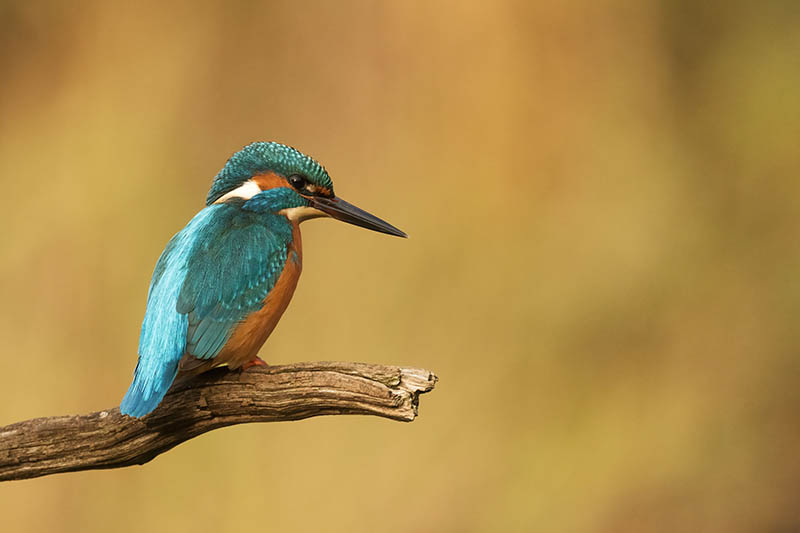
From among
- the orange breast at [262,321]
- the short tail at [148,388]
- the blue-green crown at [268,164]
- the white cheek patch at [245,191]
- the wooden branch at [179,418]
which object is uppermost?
the blue-green crown at [268,164]

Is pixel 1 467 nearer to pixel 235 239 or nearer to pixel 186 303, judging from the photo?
pixel 186 303

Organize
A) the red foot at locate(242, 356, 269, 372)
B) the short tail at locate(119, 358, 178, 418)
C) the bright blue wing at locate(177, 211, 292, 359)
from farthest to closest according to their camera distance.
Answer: the red foot at locate(242, 356, 269, 372) < the bright blue wing at locate(177, 211, 292, 359) < the short tail at locate(119, 358, 178, 418)

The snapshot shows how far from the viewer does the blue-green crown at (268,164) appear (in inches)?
74.0

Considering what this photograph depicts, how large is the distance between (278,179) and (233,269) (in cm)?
27

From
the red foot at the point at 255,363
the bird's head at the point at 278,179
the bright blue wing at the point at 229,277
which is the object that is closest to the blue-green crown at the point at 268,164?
the bird's head at the point at 278,179

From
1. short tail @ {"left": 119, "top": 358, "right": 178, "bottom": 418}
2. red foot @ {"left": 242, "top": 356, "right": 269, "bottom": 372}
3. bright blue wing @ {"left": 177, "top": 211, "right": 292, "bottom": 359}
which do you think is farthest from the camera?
red foot @ {"left": 242, "top": 356, "right": 269, "bottom": 372}

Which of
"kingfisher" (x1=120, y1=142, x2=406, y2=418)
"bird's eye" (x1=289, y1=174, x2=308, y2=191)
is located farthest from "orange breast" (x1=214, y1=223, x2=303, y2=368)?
"bird's eye" (x1=289, y1=174, x2=308, y2=191)

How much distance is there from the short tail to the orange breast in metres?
0.13

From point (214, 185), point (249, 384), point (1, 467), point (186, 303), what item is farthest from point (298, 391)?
point (1, 467)

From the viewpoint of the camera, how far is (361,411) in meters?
1.67

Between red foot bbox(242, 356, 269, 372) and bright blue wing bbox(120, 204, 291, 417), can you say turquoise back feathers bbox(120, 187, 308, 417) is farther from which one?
red foot bbox(242, 356, 269, 372)

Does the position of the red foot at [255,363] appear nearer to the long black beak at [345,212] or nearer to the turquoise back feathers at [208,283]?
the turquoise back feathers at [208,283]

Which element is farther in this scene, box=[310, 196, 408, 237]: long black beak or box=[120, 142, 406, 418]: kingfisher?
box=[310, 196, 408, 237]: long black beak

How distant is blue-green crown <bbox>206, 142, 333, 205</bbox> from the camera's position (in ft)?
6.17
